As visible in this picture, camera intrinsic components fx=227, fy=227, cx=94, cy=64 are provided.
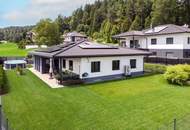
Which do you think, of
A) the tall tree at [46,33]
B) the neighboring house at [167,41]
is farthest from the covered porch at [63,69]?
the tall tree at [46,33]

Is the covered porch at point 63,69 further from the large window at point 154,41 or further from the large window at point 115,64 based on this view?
the large window at point 154,41

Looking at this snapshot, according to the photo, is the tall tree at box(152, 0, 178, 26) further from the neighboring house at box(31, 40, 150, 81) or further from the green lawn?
the green lawn

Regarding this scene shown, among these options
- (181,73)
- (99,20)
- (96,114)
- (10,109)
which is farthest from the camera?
(99,20)

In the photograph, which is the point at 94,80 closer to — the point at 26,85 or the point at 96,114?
the point at 26,85

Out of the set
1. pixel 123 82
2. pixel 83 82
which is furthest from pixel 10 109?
pixel 123 82

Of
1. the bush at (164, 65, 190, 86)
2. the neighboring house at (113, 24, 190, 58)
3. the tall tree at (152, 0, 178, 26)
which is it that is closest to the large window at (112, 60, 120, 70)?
the bush at (164, 65, 190, 86)

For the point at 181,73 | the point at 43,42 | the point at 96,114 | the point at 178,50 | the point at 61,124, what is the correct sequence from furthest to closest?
the point at 43,42 → the point at 178,50 → the point at 181,73 → the point at 96,114 → the point at 61,124

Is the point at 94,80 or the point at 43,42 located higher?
the point at 43,42
